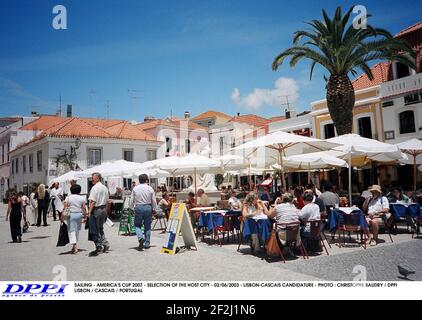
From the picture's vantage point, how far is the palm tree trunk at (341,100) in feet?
50.1

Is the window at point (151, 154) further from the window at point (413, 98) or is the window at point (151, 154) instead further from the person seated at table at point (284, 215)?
the person seated at table at point (284, 215)

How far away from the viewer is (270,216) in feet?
23.5

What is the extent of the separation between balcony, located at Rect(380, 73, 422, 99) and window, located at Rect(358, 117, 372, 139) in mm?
2092

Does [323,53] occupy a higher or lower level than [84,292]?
higher

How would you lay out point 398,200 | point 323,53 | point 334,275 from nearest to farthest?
point 334,275 < point 398,200 < point 323,53

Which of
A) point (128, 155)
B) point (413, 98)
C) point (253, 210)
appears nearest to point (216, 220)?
point (253, 210)

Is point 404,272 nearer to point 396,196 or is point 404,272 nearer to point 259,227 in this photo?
point 259,227

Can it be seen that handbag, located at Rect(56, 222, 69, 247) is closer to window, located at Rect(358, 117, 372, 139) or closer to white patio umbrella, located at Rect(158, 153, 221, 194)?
white patio umbrella, located at Rect(158, 153, 221, 194)

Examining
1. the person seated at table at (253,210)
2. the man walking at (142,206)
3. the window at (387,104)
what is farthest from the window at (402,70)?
the man walking at (142,206)

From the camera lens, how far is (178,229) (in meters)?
7.80

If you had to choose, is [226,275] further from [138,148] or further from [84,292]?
[138,148]

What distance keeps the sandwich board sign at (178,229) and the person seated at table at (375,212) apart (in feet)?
14.1
